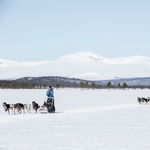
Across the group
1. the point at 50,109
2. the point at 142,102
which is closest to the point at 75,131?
the point at 50,109

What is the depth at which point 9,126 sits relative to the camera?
11.0m

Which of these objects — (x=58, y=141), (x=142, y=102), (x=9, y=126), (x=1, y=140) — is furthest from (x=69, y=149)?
(x=142, y=102)

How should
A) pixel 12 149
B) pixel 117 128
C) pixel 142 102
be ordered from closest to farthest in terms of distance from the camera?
1. pixel 12 149
2. pixel 117 128
3. pixel 142 102

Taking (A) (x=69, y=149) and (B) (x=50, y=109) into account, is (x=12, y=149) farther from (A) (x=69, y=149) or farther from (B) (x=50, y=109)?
(B) (x=50, y=109)

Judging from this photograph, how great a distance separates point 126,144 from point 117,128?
2831 millimetres

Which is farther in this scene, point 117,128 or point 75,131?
point 117,128

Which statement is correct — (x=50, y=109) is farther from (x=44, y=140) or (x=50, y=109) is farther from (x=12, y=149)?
(x=12, y=149)

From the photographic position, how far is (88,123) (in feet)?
39.1

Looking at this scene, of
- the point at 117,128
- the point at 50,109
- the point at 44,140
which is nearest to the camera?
the point at 44,140

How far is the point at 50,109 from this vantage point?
51.9 feet

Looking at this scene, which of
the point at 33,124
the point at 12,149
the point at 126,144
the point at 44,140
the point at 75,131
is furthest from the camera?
the point at 33,124

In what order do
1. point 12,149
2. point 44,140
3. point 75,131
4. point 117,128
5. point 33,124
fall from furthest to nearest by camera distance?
1. point 33,124
2. point 117,128
3. point 75,131
4. point 44,140
5. point 12,149

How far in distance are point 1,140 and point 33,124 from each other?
134 inches

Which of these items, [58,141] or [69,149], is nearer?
[69,149]
